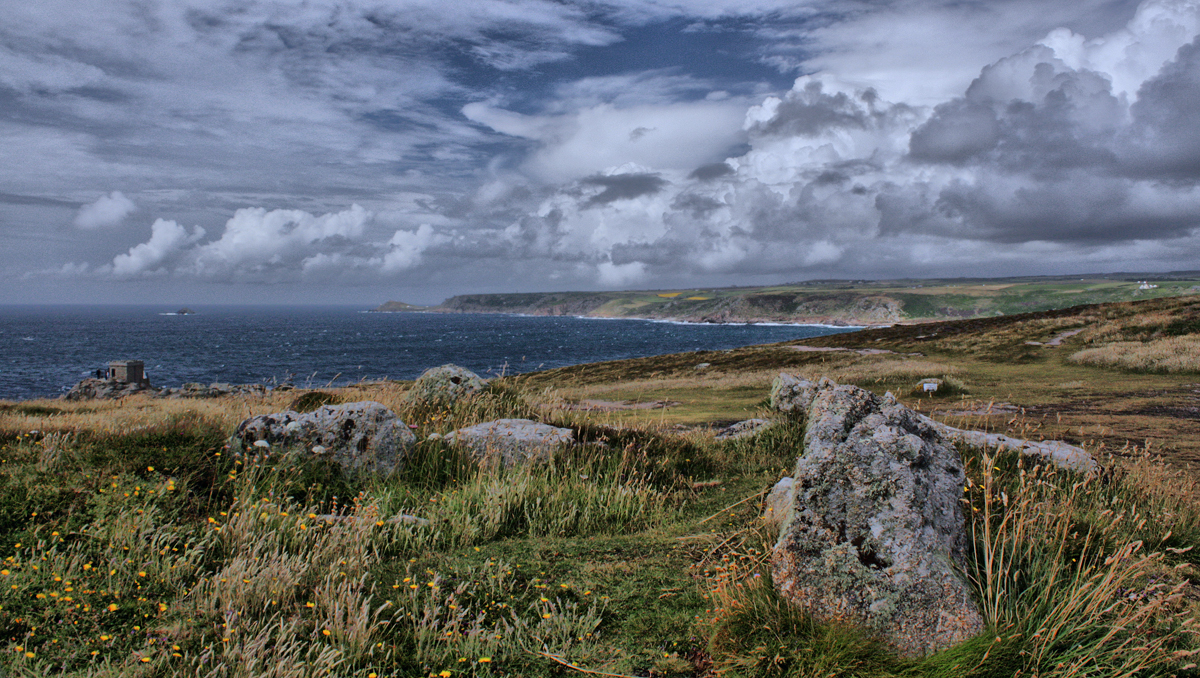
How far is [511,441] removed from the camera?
9641 millimetres

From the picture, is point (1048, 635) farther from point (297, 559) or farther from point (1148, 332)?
point (1148, 332)

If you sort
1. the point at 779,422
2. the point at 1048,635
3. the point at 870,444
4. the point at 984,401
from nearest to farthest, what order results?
1. the point at 1048,635
2. the point at 870,444
3. the point at 779,422
4. the point at 984,401

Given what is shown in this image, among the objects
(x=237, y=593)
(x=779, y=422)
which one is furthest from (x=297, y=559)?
(x=779, y=422)

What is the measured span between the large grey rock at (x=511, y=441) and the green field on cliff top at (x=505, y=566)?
246 mm

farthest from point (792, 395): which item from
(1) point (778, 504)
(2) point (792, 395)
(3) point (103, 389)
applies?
(3) point (103, 389)

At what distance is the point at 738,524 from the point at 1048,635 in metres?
3.17

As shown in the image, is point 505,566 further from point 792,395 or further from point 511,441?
point 792,395

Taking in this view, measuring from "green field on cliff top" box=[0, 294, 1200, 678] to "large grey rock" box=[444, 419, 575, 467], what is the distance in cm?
25


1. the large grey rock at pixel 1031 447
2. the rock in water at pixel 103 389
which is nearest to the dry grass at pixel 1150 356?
the large grey rock at pixel 1031 447

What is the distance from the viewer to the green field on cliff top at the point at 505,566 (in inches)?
159

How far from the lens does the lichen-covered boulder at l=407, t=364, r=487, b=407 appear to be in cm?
1262

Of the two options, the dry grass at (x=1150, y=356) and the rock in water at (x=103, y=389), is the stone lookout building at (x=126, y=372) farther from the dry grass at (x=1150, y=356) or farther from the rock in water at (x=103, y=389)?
the dry grass at (x=1150, y=356)

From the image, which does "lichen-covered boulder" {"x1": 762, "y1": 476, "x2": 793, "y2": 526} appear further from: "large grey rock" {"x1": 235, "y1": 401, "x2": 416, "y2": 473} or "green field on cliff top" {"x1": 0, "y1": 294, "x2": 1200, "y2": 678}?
"large grey rock" {"x1": 235, "y1": 401, "x2": 416, "y2": 473}

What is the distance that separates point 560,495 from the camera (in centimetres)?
763
